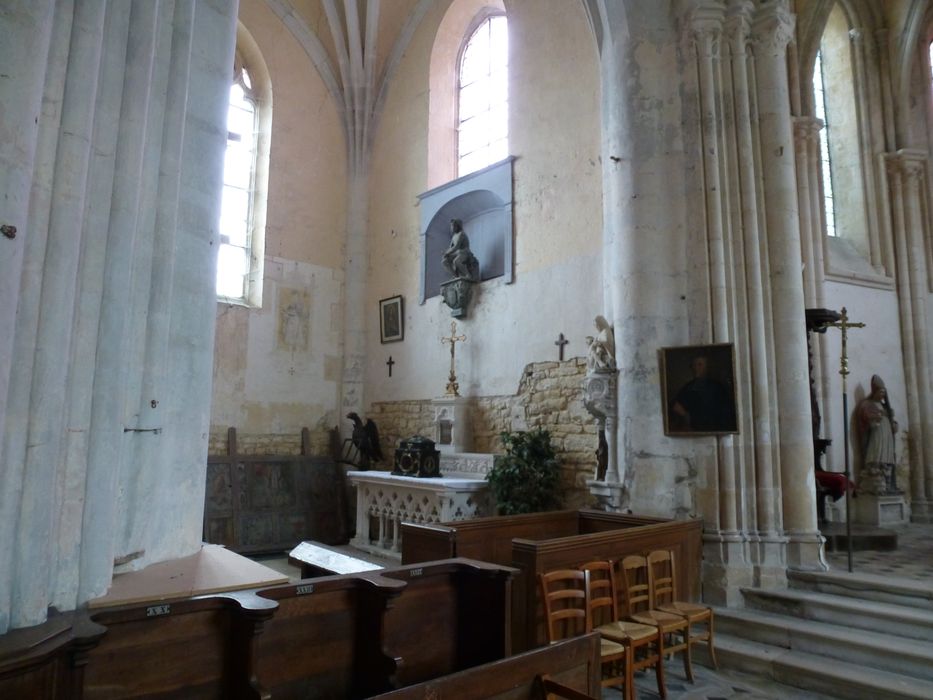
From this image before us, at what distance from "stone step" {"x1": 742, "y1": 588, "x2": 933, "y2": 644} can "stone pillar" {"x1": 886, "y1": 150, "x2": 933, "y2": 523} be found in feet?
17.9

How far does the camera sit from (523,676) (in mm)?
2465

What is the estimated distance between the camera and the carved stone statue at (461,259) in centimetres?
871

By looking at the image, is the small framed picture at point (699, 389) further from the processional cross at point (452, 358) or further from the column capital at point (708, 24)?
the processional cross at point (452, 358)

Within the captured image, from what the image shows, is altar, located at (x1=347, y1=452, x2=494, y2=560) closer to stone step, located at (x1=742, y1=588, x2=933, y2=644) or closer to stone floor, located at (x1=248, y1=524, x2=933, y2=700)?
stone step, located at (x1=742, y1=588, x2=933, y2=644)

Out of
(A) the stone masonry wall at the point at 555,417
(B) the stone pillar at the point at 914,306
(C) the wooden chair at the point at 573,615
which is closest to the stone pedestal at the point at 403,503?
(A) the stone masonry wall at the point at 555,417

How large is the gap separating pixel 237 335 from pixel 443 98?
4.67 metres

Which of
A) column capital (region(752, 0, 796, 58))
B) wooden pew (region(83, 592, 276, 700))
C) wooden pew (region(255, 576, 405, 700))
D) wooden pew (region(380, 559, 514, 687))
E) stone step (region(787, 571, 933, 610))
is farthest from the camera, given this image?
column capital (region(752, 0, 796, 58))

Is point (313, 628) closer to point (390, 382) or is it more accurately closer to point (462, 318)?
point (462, 318)

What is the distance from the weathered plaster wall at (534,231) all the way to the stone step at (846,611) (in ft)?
9.76

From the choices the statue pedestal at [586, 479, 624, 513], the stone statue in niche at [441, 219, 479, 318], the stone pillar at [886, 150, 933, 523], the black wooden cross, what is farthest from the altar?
Result: the stone pillar at [886, 150, 933, 523]

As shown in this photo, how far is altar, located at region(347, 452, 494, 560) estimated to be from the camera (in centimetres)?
746

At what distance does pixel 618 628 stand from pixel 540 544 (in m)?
0.70

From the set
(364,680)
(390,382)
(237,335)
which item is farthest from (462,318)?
(364,680)

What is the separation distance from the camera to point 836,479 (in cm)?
729
